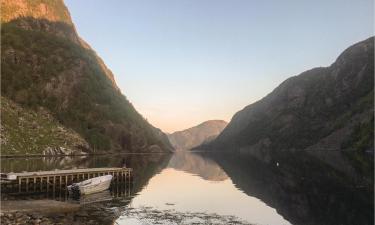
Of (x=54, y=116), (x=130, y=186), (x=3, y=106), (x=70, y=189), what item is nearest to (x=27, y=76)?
(x=54, y=116)

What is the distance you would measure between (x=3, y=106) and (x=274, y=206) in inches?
4816

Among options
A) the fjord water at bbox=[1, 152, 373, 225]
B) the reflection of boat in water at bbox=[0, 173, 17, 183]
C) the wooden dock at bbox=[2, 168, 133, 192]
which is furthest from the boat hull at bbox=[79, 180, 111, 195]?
the reflection of boat in water at bbox=[0, 173, 17, 183]

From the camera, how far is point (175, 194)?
72.1 meters

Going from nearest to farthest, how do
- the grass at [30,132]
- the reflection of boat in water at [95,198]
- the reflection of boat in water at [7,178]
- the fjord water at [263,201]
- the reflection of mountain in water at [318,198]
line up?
the fjord water at [263,201]
the reflection of mountain in water at [318,198]
the reflection of boat in water at [95,198]
the reflection of boat in water at [7,178]
the grass at [30,132]

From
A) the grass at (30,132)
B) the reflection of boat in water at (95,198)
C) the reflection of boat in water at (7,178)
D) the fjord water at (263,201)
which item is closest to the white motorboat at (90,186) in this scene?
the reflection of boat in water at (95,198)

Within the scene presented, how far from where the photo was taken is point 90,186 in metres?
63.3

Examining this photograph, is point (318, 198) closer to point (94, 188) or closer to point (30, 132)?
point (94, 188)

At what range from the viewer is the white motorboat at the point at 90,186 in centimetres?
6119

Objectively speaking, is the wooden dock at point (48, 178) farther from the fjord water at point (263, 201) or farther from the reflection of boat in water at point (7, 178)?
the fjord water at point (263, 201)

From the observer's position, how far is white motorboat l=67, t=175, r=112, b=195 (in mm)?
61188

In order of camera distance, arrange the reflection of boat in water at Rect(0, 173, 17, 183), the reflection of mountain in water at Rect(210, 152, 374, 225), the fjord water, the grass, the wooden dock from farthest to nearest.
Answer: the grass
the wooden dock
the reflection of boat in water at Rect(0, 173, 17, 183)
the reflection of mountain in water at Rect(210, 152, 374, 225)
the fjord water

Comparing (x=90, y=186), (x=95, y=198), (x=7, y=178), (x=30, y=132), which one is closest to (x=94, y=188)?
(x=90, y=186)

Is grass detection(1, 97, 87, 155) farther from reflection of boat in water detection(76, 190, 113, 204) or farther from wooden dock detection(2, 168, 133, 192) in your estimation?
reflection of boat in water detection(76, 190, 113, 204)

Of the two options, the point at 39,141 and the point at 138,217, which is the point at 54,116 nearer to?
the point at 39,141
